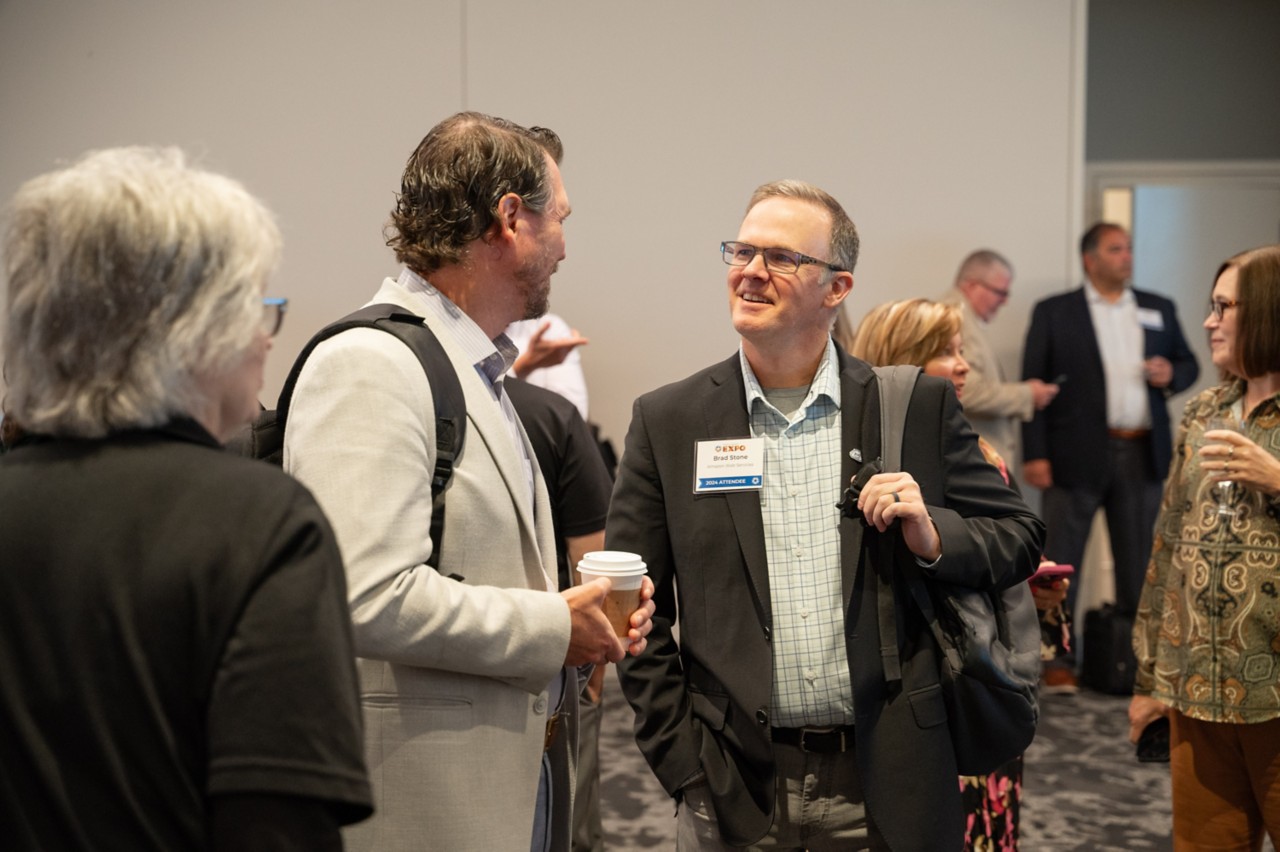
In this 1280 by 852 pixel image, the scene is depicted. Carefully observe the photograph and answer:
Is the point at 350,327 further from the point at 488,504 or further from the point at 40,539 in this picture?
the point at 40,539

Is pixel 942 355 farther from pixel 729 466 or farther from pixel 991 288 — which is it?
pixel 991 288

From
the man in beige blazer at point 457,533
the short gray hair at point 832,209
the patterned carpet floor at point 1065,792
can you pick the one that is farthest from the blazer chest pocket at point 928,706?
the patterned carpet floor at point 1065,792

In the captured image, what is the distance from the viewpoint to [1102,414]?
5.93 metres

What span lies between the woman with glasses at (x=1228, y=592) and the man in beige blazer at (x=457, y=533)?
5.09 feet

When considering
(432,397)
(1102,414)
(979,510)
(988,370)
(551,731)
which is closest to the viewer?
(432,397)

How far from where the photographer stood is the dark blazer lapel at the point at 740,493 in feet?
6.64

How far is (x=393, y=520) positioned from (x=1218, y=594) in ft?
6.66

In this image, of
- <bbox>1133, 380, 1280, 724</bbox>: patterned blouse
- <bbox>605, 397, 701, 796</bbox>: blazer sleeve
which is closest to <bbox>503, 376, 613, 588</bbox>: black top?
<bbox>605, 397, 701, 796</bbox>: blazer sleeve

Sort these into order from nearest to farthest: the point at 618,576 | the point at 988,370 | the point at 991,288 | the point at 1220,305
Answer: the point at 618,576
the point at 1220,305
the point at 988,370
the point at 991,288

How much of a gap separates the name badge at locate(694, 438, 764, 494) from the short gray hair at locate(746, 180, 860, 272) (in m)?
0.40

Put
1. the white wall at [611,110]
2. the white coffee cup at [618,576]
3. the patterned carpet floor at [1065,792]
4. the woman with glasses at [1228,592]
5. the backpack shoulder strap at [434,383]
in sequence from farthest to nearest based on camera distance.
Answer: the white wall at [611,110] < the patterned carpet floor at [1065,792] < the woman with glasses at [1228,592] < the white coffee cup at [618,576] < the backpack shoulder strap at [434,383]

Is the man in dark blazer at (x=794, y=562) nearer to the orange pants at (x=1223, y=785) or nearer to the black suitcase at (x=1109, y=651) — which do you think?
the orange pants at (x=1223, y=785)

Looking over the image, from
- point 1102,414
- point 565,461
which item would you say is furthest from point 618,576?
point 1102,414

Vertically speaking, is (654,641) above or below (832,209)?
below
